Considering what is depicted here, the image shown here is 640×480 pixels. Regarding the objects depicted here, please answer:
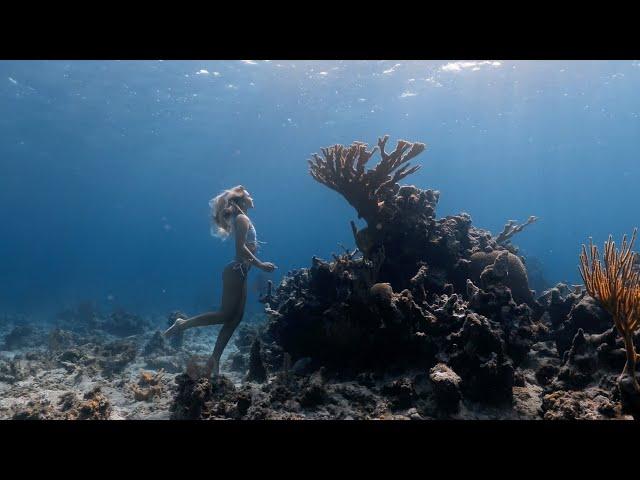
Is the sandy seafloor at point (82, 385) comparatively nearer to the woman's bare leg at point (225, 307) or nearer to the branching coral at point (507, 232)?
the woman's bare leg at point (225, 307)

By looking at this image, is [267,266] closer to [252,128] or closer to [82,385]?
[82,385]

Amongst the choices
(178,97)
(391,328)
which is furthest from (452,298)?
(178,97)

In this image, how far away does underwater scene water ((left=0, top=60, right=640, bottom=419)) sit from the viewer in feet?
16.7

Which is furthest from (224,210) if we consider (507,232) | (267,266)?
(507,232)

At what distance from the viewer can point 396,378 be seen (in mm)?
5359

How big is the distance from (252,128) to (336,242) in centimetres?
2005

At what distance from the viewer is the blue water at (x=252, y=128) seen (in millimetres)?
30156

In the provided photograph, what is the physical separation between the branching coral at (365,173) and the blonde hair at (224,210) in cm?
207

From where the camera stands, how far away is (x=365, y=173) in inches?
313

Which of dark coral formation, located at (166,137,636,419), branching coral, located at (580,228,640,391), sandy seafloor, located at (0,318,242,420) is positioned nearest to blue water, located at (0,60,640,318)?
sandy seafloor, located at (0,318,242,420)

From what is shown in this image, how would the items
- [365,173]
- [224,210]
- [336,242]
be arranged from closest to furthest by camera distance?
[224,210], [365,173], [336,242]

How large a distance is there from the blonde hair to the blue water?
11.9 metres

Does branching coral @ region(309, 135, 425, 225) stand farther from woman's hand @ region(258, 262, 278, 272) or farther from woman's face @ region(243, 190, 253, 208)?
woman's hand @ region(258, 262, 278, 272)
